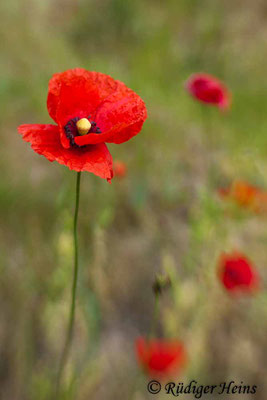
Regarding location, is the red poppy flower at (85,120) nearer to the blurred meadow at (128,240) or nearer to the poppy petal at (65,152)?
the poppy petal at (65,152)

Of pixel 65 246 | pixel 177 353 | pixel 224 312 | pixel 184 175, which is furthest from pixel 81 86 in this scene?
pixel 184 175

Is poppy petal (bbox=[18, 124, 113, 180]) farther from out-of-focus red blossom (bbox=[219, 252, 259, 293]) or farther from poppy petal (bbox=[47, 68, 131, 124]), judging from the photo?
out-of-focus red blossom (bbox=[219, 252, 259, 293])

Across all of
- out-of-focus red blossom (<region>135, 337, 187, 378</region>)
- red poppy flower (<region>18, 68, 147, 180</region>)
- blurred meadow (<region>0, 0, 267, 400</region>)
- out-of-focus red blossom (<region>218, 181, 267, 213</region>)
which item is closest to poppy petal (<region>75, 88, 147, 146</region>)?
red poppy flower (<region>18, 68, 147, 180</region>)

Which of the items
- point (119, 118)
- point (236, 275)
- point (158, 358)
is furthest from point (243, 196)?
point (119, 118)

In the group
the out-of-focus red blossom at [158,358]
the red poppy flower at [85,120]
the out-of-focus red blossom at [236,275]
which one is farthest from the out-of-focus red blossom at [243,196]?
the red poppy flower at [85,120]

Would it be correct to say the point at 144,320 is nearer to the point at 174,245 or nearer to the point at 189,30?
the point at 174,245
